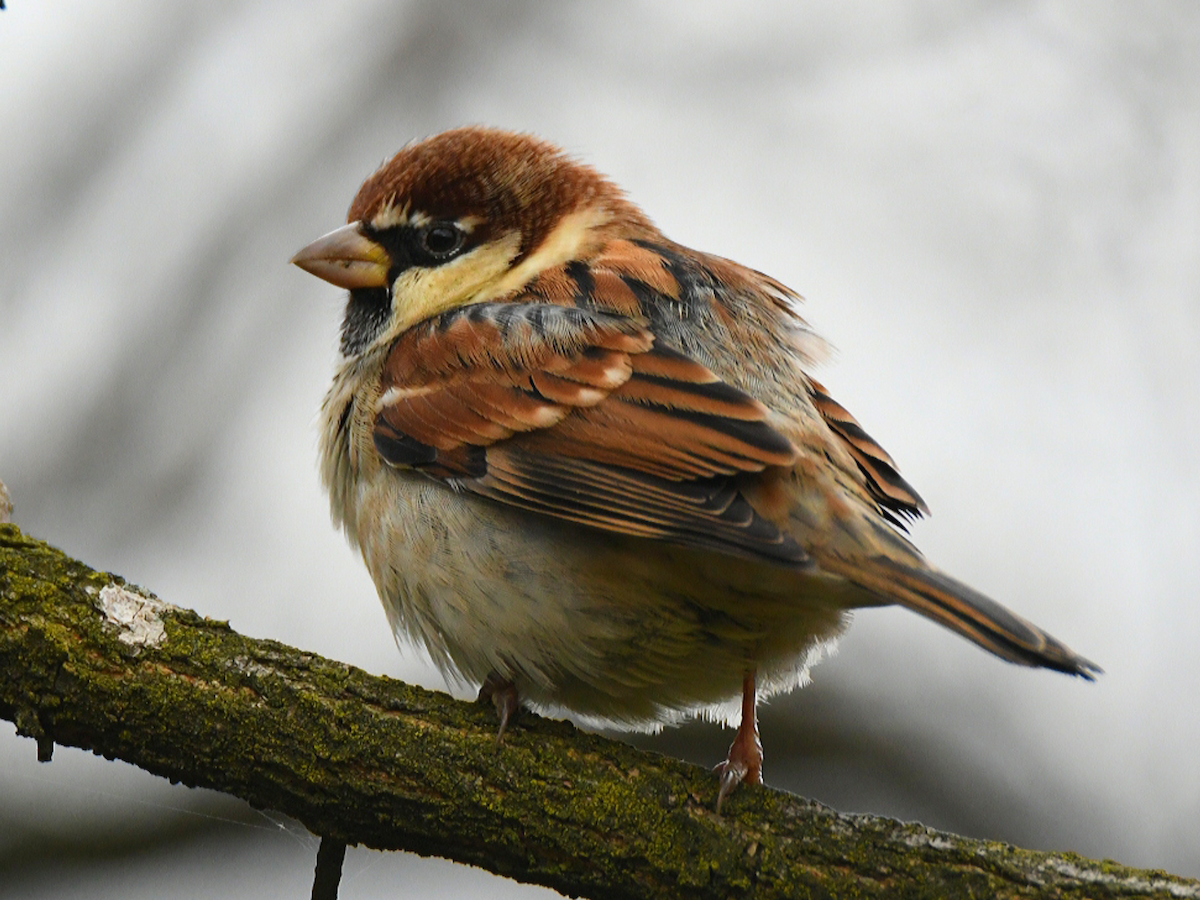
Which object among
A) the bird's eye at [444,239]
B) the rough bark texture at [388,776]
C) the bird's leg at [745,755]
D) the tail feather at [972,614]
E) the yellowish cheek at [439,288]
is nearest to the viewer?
the tail feather at [972,614]

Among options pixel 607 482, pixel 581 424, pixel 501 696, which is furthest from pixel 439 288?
pixel 501 696

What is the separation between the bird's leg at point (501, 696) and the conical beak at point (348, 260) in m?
1.70

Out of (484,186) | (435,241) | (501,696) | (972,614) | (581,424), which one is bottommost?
(501,696)

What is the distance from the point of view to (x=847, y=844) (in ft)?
10.3

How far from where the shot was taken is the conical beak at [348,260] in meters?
4.68

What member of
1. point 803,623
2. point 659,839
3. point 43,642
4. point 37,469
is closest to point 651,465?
point 803,623

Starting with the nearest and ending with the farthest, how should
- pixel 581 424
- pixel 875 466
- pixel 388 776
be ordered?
pixel 388 776
pixel 581 424
pixel 875 466

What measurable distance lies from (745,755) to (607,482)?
2.87 feet

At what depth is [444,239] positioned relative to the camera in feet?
15.5

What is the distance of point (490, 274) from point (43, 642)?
220 centimetres

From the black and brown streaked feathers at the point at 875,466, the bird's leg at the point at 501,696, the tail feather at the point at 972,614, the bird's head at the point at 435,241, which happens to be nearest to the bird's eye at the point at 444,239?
the bird's head at the point at 435,241

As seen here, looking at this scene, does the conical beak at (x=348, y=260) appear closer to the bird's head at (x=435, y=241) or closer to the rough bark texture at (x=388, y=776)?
the bird's head at (x=435, y=241)

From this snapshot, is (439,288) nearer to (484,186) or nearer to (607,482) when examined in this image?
(484,186)

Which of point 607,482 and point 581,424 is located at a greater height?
point 581,424
